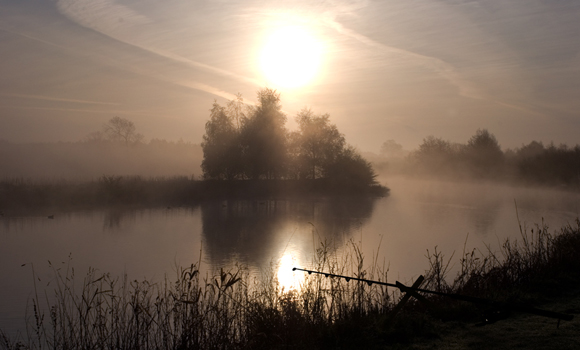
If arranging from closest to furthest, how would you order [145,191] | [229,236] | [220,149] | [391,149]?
1. [229,236]
2. [145,191]
3. [220,149]
4. [391,149]

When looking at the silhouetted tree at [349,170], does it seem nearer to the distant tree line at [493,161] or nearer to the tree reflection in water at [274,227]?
the tree reflection in water at [274,227]

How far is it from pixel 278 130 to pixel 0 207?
17702 millimetres

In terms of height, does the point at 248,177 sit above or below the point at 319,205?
above

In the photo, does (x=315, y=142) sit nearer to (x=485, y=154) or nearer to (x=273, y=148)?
(x=273, y=148)

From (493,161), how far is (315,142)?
Result: 2395 cm

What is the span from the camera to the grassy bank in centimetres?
1944

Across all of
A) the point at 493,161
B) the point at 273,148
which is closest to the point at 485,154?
the point at 493,161

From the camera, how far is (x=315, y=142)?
3189cm

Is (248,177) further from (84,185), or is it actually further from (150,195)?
(84,185)

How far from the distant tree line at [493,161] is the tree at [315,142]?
64.6 ft

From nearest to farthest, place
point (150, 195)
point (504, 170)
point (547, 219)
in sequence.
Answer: point (547, 219)
point (150, 195)
point (504, 170)

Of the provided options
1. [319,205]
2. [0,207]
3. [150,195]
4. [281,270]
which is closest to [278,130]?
[319,205]

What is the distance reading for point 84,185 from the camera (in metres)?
21.6

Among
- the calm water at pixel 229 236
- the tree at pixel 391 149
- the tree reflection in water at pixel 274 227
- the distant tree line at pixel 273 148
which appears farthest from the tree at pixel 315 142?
the tree at pixel 391 149
